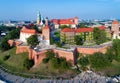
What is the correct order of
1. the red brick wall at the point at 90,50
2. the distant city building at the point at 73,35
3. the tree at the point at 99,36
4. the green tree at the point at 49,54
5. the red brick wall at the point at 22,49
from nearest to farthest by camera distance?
the green tree at the point at 49,54 < the red brick wall at the point at 90,50 < the red brick wall at the point at 22,49 < the tree at the point at 99,36 < the distant city building at the point at 73,35

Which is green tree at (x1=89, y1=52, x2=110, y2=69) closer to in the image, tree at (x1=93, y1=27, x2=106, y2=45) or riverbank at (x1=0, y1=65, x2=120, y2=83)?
riverbank at (x1=0, y1=65, x2=120, y2=83)

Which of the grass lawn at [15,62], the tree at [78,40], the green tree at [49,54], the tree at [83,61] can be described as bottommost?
the grass lawn at [15,62]

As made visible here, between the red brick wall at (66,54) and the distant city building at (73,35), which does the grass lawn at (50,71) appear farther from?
the distant city building at (73,35)

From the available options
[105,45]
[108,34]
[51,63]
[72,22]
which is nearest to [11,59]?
[51,63]

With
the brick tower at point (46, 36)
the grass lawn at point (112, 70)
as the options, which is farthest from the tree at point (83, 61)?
the brick tower at point (46, 36)

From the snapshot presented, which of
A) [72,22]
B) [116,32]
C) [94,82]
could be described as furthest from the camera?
[72,22]

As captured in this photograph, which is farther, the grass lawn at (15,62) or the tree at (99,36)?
the tree at (99,36)

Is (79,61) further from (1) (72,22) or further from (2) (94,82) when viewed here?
(1) (72,22)

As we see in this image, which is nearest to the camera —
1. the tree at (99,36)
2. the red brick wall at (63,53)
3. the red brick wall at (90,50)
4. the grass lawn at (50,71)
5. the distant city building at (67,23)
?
the grass lawn at (50,71)

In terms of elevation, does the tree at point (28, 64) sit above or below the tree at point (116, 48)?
below

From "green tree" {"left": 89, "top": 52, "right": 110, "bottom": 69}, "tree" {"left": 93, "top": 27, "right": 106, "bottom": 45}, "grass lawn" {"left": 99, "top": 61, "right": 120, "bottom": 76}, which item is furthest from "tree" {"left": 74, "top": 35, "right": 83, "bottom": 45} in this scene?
"grass lawn" {"left": 99, "top": 61, "right": 120, "bottom": 76}

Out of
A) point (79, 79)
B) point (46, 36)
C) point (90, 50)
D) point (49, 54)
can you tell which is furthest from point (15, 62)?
point (79, 79)
